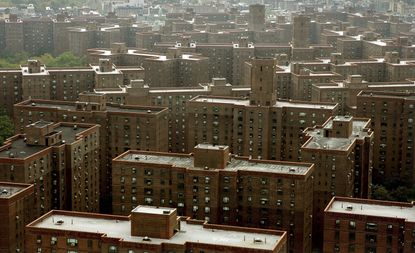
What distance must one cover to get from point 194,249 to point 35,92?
107109mm

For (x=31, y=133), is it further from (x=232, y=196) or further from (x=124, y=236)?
(x=124, y=236)

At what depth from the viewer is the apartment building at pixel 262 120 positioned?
162m

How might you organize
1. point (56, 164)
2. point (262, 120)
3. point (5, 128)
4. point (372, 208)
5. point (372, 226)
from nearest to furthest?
point (372, 226)
point (372, 208)
point (56, 164)
point (262, 120)
point (5, 128)

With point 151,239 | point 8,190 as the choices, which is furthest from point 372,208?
point 8,190

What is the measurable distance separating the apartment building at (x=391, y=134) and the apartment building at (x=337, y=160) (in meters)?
17.4

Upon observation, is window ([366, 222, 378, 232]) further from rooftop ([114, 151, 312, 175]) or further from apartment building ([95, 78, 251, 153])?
apartment building ([95, 78, 251, 153])

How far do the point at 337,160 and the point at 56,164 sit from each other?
42.1 meters

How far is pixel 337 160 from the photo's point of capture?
136 metres

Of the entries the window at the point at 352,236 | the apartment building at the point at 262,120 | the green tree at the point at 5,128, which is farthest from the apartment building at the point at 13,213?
the green tree at the point at 5,128

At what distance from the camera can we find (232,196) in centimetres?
12650

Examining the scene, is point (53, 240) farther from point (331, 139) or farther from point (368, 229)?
point (331, 139)

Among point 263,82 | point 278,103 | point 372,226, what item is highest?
point 263,82

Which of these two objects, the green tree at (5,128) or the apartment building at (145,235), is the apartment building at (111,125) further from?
the apartment building at (145,235)

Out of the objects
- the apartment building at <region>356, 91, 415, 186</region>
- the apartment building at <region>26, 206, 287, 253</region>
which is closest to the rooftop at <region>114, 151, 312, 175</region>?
the apartment building at <region>26, 206, 287, 253</region>
